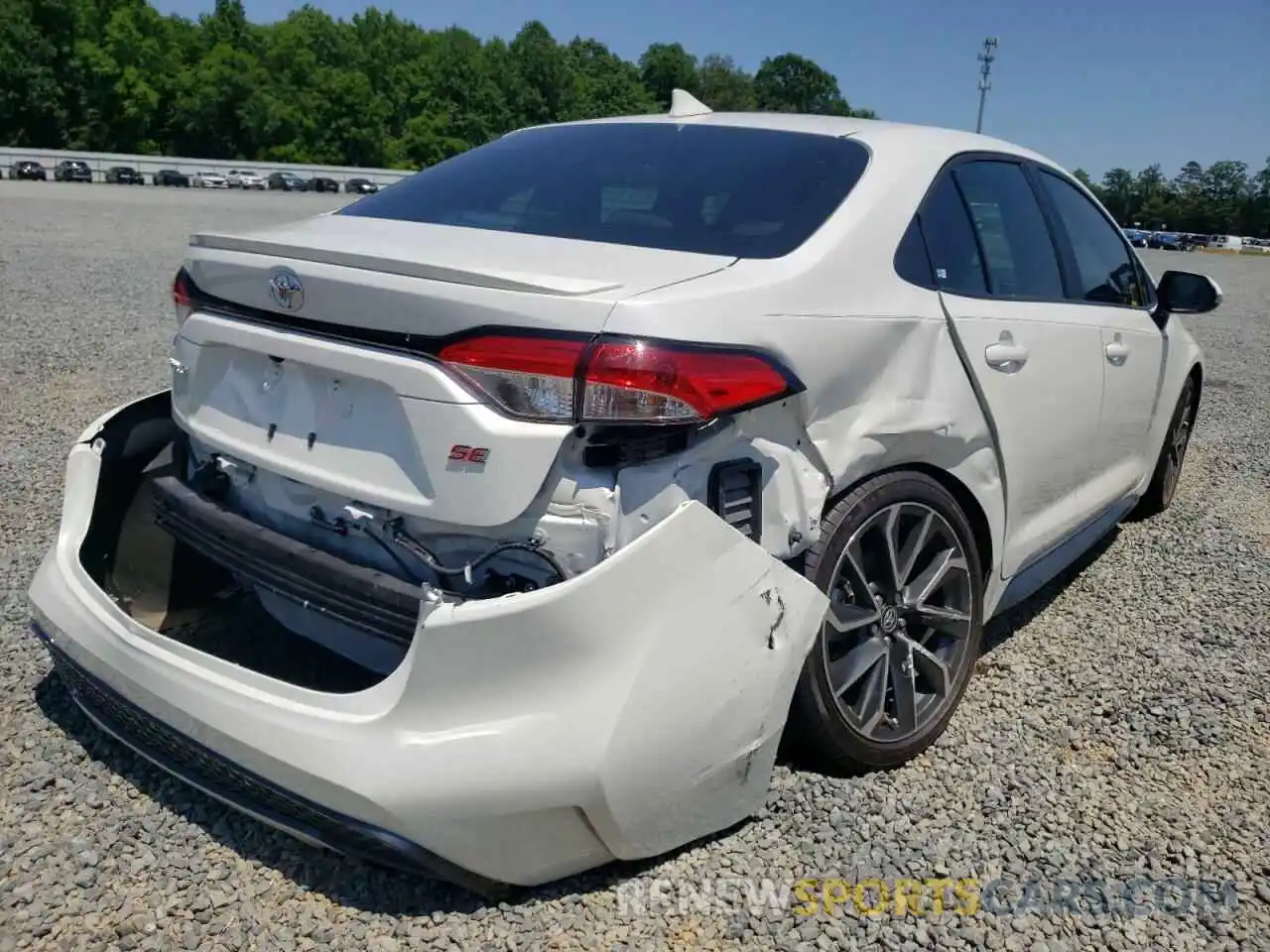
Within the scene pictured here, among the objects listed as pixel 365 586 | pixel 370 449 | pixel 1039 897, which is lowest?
pixel 1039 897

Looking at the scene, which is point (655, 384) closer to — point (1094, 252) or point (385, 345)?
point (385, 345)

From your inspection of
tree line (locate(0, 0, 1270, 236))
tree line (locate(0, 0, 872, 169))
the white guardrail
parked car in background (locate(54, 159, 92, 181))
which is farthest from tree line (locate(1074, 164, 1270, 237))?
parked car in background (locate(54, 159, 92, 181))

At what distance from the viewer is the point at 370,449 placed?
2.22 m

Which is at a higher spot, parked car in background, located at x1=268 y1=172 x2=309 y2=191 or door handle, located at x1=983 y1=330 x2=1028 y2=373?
parked car in background, located at x1=268 y1=172 x2=309 y2=191

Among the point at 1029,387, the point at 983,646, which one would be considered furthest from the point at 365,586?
the point at 983,646

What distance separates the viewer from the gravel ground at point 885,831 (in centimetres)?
221

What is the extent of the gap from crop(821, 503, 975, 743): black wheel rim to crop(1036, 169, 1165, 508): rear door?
116 centimetres

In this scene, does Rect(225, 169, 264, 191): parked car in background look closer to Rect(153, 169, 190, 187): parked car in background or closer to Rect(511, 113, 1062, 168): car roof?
Rect(153, 169, 190, 187): parked car in background

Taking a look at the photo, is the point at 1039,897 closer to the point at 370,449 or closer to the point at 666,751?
the point at 666,751

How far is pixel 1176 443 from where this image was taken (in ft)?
17.0

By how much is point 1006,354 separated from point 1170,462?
2.66 m

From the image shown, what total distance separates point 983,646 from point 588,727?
2106 millimetres

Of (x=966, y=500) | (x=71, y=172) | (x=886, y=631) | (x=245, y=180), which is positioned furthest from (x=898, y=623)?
(x=71, y=172)

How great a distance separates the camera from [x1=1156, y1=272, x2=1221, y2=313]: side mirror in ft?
14.1
